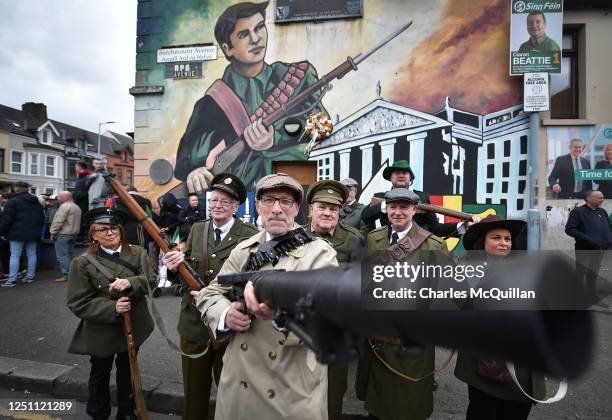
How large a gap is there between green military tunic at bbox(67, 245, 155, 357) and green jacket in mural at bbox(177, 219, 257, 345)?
466 millimetres

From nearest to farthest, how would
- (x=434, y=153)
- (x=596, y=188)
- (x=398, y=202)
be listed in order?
(x=398, y=202), (x=596, y=188), (x=434, y=153)

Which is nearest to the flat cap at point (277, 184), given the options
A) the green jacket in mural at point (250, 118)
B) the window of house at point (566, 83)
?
the green jacket in mural at point (250, 118)

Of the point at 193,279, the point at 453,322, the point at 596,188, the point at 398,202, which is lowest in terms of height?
the point at 193,279

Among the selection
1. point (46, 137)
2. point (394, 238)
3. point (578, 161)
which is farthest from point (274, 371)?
point (46, 137)

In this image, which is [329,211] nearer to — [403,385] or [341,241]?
[341,241]

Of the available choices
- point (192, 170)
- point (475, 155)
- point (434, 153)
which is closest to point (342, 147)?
point (434, 153)

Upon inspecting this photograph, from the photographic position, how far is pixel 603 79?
27.0ft

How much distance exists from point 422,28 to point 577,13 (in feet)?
11.2

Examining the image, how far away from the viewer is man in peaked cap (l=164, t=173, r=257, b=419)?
2973 millimetres

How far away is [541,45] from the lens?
7.99m

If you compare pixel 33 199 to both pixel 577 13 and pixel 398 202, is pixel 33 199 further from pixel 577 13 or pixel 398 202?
pixel 577 13

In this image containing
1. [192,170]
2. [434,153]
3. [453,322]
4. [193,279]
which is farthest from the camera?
[192,170]

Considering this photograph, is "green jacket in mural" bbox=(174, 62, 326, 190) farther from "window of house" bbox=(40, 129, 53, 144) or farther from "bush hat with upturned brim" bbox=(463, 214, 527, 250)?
"window of house" bbox=(40, 129, 53, 144)

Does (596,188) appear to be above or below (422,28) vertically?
below
